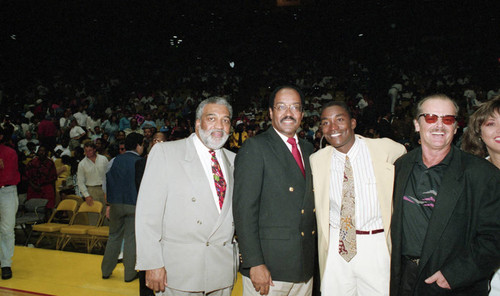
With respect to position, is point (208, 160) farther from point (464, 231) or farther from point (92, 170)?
point (92, 170)

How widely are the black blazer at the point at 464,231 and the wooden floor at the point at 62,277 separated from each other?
102 inches

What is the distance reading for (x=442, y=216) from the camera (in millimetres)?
2041

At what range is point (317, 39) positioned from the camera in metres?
19.8

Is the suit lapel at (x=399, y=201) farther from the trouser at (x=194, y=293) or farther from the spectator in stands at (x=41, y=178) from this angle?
the spectator in stands at (x=41, y=178)

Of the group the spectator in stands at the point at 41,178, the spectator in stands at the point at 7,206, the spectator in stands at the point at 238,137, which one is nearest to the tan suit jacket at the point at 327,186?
the spectator in stands at the point at 7,206

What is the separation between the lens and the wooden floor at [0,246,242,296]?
4.29 metres

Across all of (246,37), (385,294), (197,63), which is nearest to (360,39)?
(246,37)

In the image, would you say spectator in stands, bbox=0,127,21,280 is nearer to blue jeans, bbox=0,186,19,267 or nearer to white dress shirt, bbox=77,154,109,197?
blue jeans, bbox=0,186,19,267

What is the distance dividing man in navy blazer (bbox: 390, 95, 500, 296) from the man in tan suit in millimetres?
136

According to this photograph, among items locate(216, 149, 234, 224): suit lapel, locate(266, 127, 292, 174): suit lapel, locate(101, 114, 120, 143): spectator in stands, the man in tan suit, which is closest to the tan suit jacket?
the man in tan suit

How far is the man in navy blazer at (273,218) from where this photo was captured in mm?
2219

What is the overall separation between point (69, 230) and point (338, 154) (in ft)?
15.6

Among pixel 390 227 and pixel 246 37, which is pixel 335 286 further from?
pixel 246 37

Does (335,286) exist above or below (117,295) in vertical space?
above
